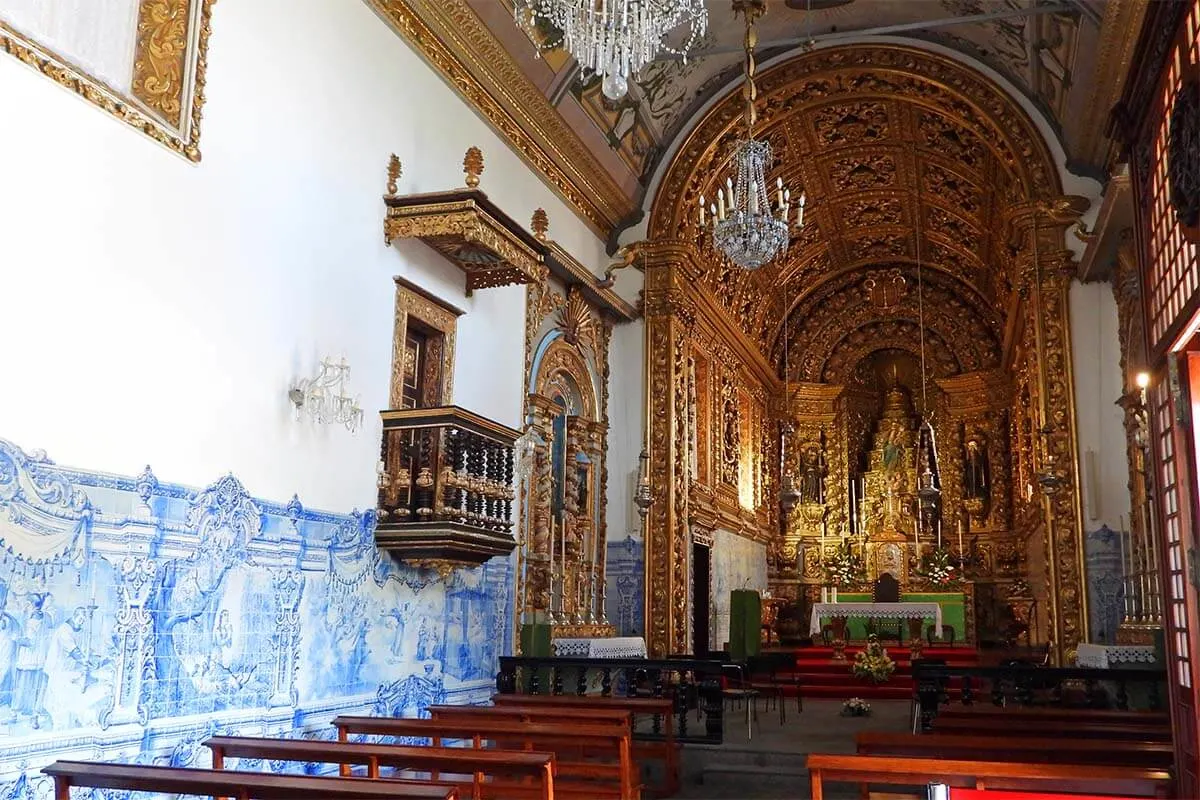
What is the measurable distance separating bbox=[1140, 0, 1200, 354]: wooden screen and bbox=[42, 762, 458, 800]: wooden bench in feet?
15.2

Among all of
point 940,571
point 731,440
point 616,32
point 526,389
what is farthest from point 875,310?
point 616,32

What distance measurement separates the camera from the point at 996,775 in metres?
5.09

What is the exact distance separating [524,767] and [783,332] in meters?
18.7

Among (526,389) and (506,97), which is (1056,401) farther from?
(506,97)

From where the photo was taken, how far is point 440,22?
32.2 ft

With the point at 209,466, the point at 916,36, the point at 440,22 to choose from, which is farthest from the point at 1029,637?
the point at 209,466

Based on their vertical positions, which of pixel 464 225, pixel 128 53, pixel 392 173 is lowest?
pixel 464 225

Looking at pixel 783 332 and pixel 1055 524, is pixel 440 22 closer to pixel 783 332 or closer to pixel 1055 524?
pixel 1055 524

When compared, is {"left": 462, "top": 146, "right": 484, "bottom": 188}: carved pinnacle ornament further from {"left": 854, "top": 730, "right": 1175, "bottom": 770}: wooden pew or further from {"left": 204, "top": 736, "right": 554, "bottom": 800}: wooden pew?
{"left": 854, "top": 730, "right": 1175, "bottom": 770}: wooden pew

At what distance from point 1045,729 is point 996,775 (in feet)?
10.1

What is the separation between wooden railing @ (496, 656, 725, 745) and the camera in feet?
31.7

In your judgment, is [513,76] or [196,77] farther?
[513,76]

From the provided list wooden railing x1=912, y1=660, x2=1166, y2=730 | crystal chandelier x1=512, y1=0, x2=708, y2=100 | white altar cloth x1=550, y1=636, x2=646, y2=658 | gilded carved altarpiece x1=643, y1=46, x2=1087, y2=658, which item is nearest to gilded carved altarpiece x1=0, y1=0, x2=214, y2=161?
crystal chandelier x1=512, y1=0, x2=708, y2=100

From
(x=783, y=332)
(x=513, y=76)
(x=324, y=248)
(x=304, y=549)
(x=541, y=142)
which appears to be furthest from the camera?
(x=783, y=332)
